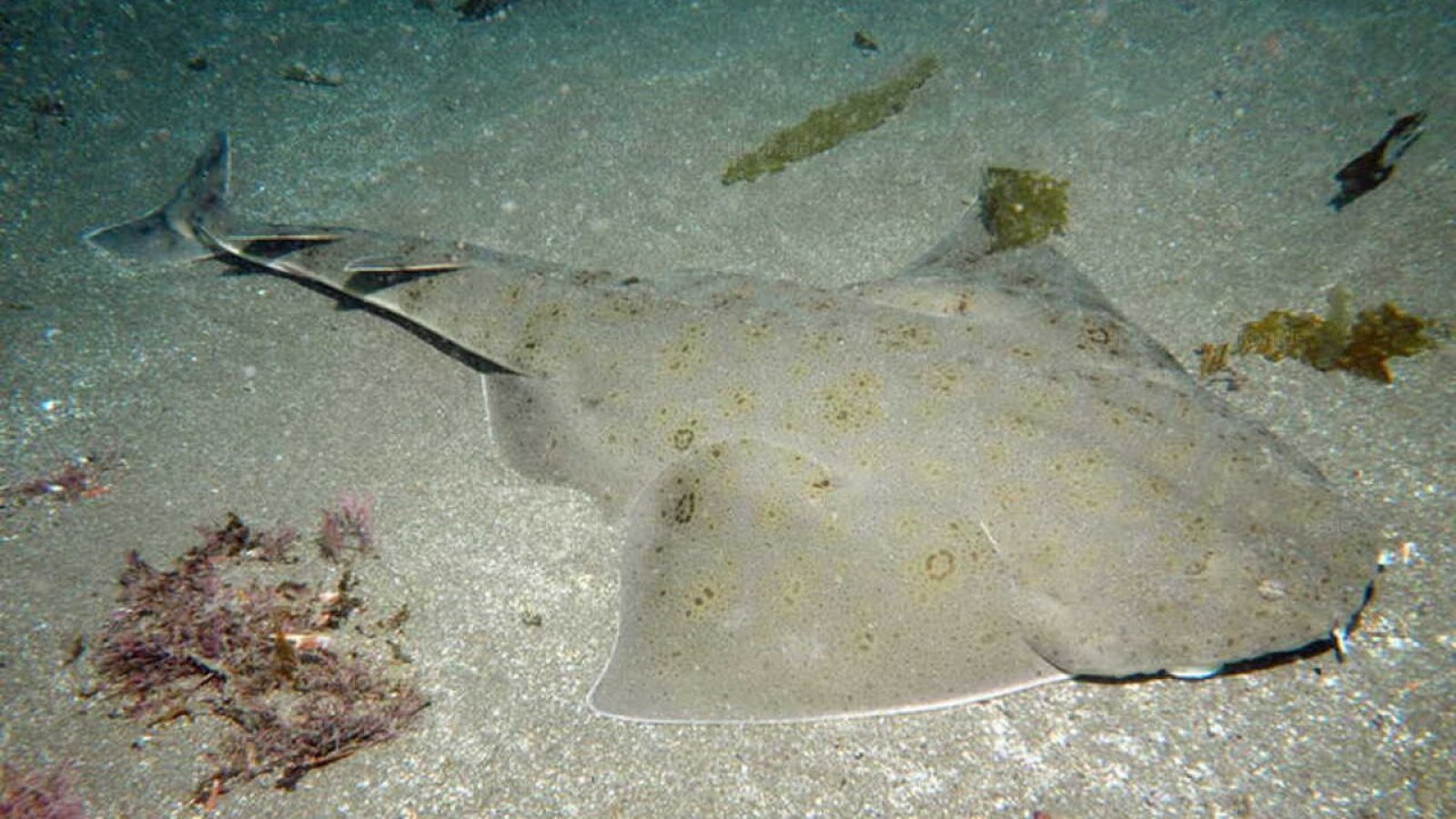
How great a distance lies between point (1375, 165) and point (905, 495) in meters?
4.70

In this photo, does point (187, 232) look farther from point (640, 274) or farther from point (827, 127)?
point (827, 127)

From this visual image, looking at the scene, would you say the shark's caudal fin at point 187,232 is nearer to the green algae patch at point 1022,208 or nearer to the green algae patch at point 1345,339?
the green algae patch at point 1022,208

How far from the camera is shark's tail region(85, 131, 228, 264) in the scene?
18.0 ft

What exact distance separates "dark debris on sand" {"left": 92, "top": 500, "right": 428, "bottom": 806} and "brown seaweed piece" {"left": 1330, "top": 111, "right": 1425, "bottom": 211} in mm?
6757

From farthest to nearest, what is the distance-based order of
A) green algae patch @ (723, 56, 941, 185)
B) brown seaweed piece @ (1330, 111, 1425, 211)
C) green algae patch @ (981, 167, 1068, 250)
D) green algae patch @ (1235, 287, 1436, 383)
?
green algae patch @ (723, 56, 941, 185) < green algae patch @ (981, 167, 1068, 250) < brown seaweed piece @ (1330, 111, 1425, 211) < green algae patch @ (1235, 287, 1436, 383)

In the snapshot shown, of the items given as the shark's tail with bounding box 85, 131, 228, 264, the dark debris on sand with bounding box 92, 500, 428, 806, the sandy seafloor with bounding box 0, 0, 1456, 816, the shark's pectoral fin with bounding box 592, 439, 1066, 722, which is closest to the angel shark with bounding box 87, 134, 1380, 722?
the shark's pectoral fin with bounding box 592, 439, 1066, 722

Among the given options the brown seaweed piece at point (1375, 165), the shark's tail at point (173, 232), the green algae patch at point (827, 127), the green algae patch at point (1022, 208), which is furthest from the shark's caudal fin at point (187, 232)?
the brown seaweed piece at point (1375, 165)

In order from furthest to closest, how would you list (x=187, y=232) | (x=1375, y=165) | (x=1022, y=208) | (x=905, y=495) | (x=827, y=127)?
(x=827, y=127) → (x=187, y=232) → (x=1022, y=208) → (x=1375, y=165) → (x=905, y=495)

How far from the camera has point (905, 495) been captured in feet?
9.68

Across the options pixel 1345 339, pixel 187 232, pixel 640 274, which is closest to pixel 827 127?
pixel 640 274

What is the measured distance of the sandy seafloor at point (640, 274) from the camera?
2.67 meters

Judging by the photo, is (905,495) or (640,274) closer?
(905,495)

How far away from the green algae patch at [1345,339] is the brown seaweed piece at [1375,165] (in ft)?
3.98

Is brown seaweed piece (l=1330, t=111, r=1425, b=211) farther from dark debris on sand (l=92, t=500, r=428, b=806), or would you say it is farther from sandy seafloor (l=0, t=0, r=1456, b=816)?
dark debris on sand (l=92, t=500, r=428, b=806)
